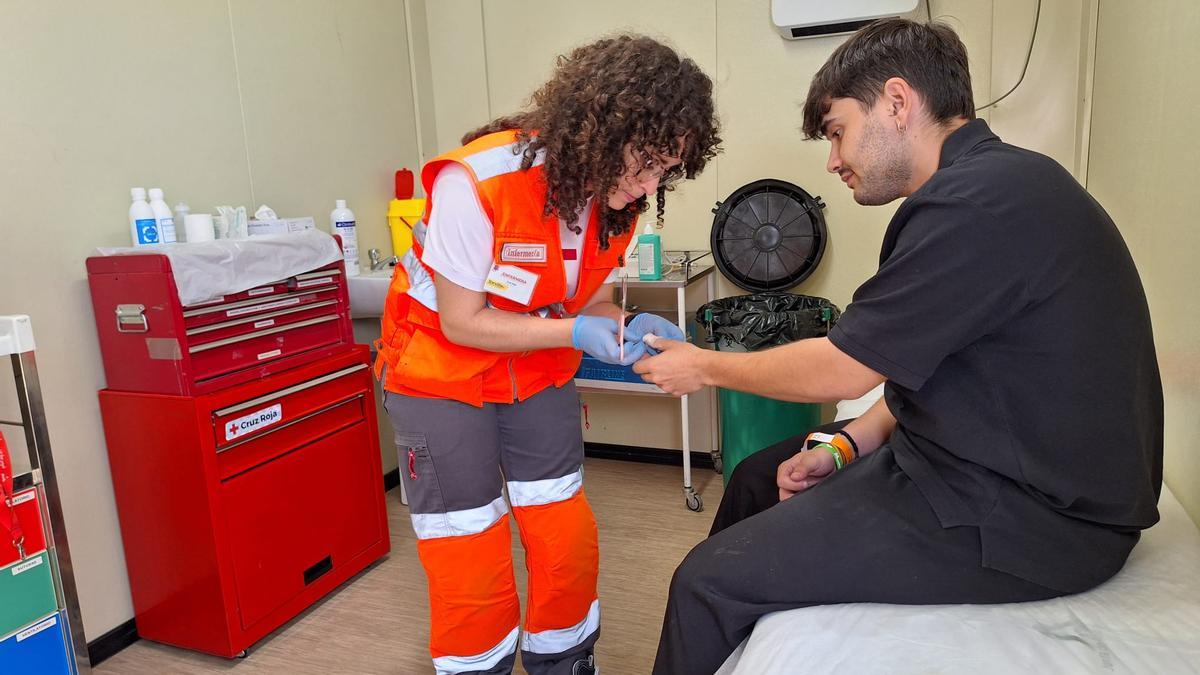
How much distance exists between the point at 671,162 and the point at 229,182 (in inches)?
64.8

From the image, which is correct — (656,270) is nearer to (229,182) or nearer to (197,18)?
(229,182)

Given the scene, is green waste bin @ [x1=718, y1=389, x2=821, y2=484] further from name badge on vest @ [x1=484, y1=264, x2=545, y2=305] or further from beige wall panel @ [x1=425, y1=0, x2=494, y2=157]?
beige wall panel @ [x1=425, y1=0, x2=494, y2=157]

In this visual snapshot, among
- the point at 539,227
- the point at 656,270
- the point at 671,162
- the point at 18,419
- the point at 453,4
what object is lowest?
the point at 18,419

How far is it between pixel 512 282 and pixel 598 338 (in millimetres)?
192

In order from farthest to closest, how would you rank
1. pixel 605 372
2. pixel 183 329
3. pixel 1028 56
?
pixel 605 372 < pixel 1028 56 < pixel 183 329

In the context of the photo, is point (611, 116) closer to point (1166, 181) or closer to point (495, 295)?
point (495, 295)

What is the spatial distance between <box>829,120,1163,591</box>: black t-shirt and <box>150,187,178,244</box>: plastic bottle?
179 centimetres

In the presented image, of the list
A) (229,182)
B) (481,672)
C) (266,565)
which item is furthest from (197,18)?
(481,672)

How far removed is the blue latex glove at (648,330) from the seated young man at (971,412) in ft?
1.16

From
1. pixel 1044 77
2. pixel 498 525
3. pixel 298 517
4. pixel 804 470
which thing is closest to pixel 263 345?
pixel 298 517

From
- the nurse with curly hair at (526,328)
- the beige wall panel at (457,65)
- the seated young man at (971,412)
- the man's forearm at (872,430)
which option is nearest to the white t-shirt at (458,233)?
the nurse with curly hair at (526,328)

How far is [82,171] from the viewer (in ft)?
6.38

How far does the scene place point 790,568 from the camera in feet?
3.62

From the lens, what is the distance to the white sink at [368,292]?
2.61 metres
